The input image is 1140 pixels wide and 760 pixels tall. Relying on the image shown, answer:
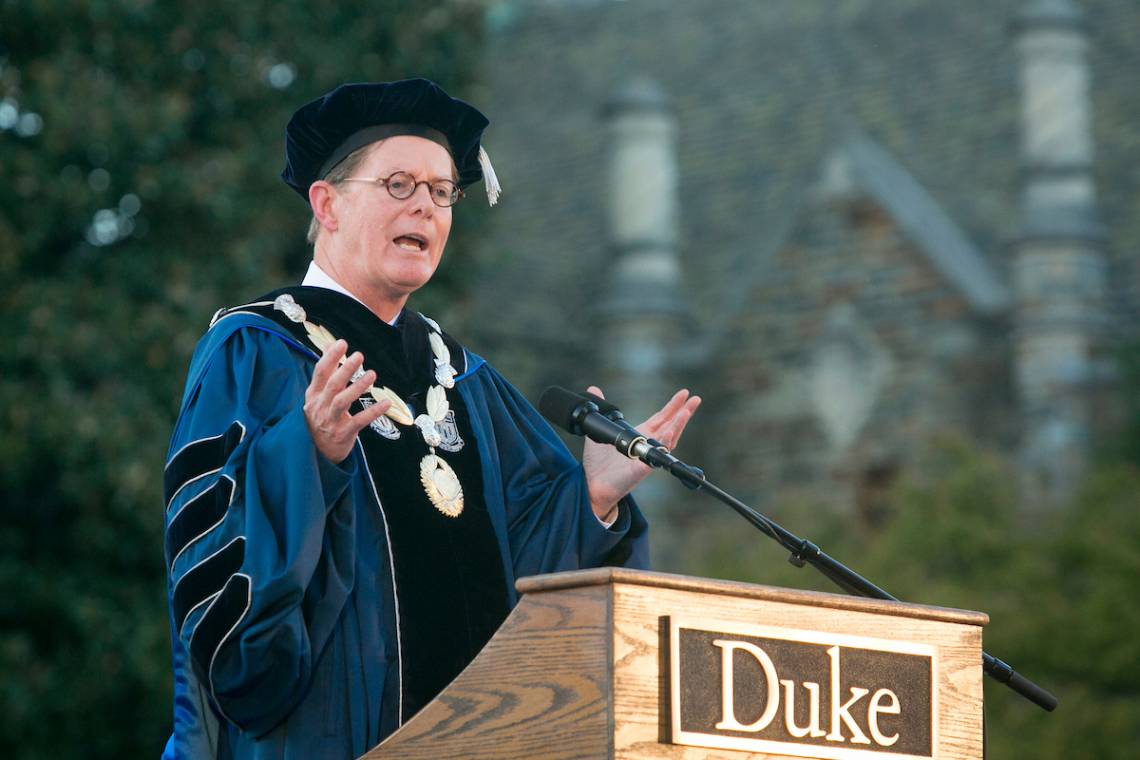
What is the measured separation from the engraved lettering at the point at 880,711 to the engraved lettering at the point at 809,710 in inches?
4.2

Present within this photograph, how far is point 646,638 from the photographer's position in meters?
3.23

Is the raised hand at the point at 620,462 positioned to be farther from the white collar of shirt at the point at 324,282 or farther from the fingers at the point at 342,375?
the fingers at the point at 342,375

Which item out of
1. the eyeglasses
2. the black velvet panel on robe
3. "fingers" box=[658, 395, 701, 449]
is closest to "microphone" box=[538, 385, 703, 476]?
"fingers" box=[658, 395, 701, 449]

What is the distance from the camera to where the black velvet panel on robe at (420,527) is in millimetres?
4039

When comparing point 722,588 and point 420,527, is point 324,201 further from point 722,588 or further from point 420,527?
point 722,588

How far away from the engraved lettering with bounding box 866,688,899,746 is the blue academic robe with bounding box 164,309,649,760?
963 millimetres

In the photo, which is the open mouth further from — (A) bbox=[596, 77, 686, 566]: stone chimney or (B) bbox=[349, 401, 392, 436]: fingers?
(A) bbox=[596, 77, 686, 566]: stone chimney

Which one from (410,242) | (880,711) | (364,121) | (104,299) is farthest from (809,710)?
(104,299)

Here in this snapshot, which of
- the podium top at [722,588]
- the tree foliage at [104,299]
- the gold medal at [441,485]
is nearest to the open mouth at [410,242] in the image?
the gold medal at [441,485]

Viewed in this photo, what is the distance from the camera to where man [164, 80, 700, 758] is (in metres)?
3.77

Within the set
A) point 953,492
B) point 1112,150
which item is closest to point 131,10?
point 953,492

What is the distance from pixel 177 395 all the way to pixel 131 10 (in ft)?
8.05

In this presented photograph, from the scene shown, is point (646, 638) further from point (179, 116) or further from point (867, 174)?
point (867, 174)

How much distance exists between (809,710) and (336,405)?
3.26ft
